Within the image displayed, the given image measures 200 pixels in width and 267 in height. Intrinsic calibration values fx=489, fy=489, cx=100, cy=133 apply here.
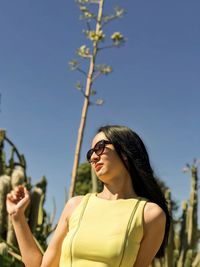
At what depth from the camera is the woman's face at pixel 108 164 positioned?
1891 millimetres

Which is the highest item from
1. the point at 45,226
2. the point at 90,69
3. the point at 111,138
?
the point at 90,69

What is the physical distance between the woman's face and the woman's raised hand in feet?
1.03

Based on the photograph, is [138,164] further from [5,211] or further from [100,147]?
[5,211]

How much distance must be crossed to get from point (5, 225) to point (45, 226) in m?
1.22

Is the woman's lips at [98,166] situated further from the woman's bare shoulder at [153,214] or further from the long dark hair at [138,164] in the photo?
the woman's bare shoulder at [153,214]

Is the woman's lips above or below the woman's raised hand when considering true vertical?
above

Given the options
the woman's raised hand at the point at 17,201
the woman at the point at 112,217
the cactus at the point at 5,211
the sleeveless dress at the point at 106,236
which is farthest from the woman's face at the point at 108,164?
the cactus at the point at 5,211

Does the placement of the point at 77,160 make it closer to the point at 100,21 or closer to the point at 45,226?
the point at 45,226

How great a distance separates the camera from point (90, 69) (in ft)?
29.2

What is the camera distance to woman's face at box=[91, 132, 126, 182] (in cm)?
189

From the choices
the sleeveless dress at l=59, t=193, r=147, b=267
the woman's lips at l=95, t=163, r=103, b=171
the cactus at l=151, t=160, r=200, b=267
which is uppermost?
the woman's lips at l=95, t=163, r=103, b=171

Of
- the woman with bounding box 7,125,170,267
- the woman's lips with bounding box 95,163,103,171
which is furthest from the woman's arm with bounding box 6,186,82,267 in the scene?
Result: the woman's lips with bounding box 95,163,103,171

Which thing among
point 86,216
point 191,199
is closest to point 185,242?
point 191,199

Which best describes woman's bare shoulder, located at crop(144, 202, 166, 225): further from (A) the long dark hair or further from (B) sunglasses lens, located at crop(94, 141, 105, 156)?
(B) sunglasses lens, located at crop(94, 141, 105, 156)
